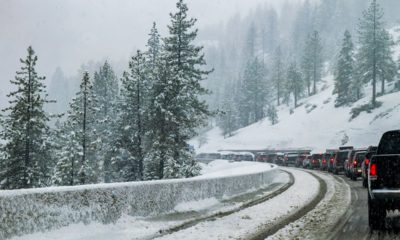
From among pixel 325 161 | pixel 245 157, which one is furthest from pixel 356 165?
pixel 245 157

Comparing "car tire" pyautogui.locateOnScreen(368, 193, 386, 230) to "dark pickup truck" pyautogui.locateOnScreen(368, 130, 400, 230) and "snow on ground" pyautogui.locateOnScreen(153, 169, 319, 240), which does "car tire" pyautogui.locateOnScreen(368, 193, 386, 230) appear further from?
"snow on ground" pyautogui.locateOnScreen(153, 169, 319, 240)

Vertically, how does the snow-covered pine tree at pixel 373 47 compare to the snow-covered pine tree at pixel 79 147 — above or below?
above

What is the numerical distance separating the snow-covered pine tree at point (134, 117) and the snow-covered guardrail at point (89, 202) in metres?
29.8

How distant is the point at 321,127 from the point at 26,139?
5306cm

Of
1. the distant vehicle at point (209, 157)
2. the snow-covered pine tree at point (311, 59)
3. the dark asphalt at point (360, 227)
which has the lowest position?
the distant vehicle at point (209, 157)

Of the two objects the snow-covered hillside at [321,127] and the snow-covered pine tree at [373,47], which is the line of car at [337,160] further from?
the snow-covered pine tree at [373,47]

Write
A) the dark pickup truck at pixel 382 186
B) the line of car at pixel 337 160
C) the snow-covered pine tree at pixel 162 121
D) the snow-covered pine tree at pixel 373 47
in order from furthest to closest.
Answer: the snow-covered pine tree at pixel 373 47, the snow-covered pine tree at pixel 162 121, the line of car at pixel 337 160, the dark pickup truck at pixel 382 186

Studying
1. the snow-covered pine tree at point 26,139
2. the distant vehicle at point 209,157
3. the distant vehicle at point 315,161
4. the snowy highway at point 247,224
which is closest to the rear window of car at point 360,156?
the snowy highway at point 247,224

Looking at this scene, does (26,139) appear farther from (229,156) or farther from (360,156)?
(229,156)

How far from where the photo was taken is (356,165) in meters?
27.3

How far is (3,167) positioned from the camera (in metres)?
40.0

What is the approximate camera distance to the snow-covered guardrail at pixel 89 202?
7.97 metres

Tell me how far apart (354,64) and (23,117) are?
194ft

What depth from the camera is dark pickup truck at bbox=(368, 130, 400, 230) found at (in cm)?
909
